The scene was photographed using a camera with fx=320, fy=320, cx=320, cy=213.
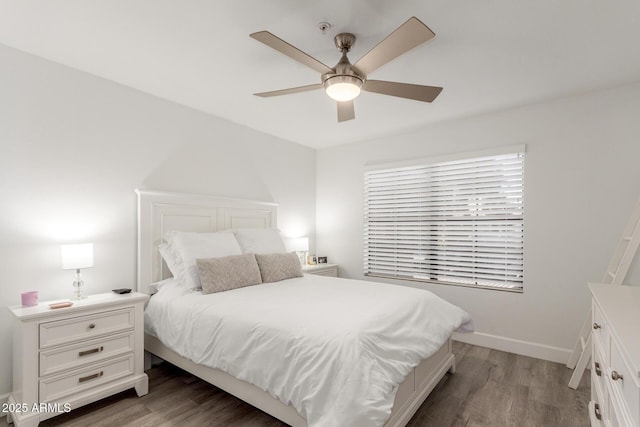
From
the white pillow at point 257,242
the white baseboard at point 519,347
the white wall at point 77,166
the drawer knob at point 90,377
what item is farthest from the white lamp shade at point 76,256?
the white baseboard at point 519,347

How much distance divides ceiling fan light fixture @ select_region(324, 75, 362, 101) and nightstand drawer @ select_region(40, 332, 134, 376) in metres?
2.23

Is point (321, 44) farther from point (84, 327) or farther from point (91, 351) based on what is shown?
point (91, 351)

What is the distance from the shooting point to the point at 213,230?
337cm

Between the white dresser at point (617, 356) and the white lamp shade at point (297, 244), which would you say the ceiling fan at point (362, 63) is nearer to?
the white dresser at point (617, 356)

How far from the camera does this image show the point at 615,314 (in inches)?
54.1

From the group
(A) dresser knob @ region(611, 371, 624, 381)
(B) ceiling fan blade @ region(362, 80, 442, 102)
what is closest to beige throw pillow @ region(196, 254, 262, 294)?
(B) ceiling fan blade @ region(362, 80, 442, 102)

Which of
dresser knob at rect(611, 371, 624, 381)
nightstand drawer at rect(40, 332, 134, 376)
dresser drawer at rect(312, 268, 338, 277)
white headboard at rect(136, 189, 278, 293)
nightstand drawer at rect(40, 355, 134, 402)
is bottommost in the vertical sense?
nightstand drawer at rect(40, 355, 134, 402)

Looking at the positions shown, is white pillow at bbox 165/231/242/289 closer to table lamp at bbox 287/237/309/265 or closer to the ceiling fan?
table lamp at bbox 287/237/309/265

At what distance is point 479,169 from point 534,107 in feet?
2.46

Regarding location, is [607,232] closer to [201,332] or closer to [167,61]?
[201,332]

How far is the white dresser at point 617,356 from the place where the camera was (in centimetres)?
97

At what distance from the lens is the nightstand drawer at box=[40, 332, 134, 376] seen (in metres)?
1.98

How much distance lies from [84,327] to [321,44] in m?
2.45

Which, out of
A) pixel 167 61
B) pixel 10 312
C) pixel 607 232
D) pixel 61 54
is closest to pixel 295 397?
pixel 10 312
